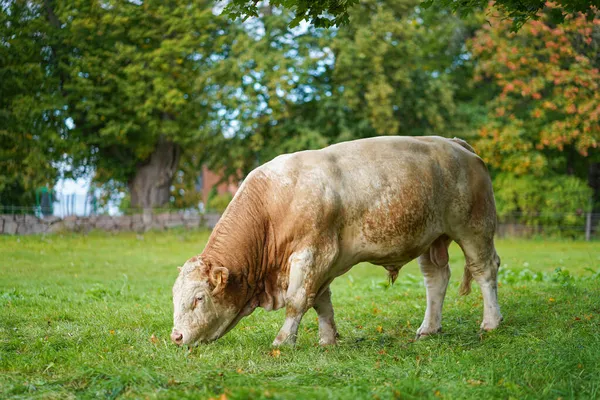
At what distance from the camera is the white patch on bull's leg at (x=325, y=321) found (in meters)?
6.62

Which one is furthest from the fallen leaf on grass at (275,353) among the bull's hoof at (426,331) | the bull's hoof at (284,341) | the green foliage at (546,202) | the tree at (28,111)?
the green foliage at (546,202)

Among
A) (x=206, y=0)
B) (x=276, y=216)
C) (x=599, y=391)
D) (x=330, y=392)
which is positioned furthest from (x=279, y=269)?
(x=206, y=0)

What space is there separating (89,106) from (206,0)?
21.3 ft

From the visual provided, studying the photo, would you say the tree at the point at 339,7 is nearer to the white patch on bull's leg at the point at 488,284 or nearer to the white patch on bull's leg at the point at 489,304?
the white patch on bull's leg at the point at 488,284

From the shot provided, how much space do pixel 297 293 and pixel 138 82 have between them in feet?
66.3

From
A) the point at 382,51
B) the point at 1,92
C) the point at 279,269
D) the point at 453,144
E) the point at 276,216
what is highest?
the point at 382,51

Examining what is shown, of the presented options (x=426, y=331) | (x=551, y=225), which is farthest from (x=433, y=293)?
(x=551, y=225)

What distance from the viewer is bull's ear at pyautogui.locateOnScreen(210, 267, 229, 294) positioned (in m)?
5.98

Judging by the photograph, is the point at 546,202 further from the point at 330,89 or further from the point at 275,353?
the point at 275,353

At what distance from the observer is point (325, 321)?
6676mm

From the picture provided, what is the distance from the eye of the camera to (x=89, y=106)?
24719mm

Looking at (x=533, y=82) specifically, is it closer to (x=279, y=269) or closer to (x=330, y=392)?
(x=279, y=269)

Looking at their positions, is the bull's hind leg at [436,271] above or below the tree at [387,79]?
below

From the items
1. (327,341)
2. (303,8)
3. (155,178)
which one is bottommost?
(327,341)
